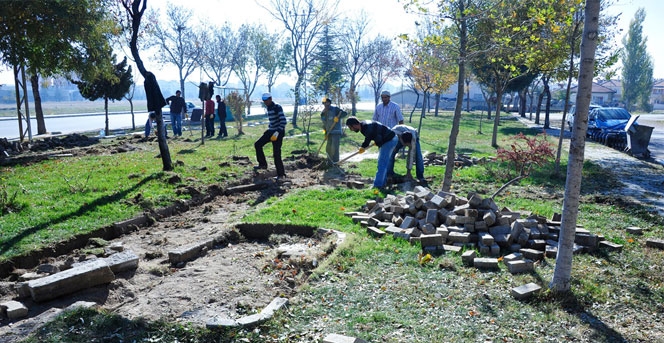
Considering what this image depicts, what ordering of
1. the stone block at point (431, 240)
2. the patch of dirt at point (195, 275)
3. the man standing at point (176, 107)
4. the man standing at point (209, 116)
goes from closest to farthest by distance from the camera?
the patch of dirt at point (195, 275) < the stone block at point (431, 240) < the man standing at point (176, 107) < the man standing at point (209, 116)

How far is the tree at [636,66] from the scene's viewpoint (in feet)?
212

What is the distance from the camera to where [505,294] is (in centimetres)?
445

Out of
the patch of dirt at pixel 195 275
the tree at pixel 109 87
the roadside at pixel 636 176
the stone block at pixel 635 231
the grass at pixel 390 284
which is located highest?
the tree at pixel 109 87

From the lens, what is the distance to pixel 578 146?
Answer: 416 centimetres

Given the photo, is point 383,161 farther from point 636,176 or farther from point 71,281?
point 636,176

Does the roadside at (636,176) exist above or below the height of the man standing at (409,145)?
below

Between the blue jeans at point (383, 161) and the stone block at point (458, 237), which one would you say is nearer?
the stone block at point (458, 237)

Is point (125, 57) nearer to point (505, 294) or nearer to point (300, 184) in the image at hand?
point (300, 184)

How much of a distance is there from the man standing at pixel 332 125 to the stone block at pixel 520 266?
729 cm

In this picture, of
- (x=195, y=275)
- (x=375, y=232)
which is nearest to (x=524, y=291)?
(x=375, y=232)

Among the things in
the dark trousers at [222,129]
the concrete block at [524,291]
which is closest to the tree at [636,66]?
the dark trousers at [222,129]

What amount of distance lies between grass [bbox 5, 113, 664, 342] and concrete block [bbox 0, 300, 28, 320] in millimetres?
586

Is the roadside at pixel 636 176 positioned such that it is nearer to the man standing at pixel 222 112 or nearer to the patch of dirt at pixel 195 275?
the patch of dirt at pixel 195 275

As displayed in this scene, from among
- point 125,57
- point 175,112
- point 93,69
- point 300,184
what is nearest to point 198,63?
point 125,57
